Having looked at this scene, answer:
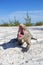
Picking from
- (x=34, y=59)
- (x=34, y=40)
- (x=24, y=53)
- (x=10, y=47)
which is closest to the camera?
(x=34, y=59)

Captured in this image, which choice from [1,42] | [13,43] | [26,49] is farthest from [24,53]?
[1,42]

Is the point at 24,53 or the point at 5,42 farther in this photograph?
the point at 5,42

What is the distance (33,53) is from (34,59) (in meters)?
0.32

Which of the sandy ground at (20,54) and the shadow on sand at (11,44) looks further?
the shadow on sand at (11,44)

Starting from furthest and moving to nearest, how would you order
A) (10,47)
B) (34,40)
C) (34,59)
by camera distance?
1. (34,40)
2. (10,47)
3. (34,59)

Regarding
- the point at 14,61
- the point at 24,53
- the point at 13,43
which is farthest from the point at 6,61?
the point at 13,43

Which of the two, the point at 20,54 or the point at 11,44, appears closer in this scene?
the point at 20,54

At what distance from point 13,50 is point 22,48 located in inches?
9.7

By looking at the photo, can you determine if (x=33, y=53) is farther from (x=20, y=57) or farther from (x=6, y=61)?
(x=6, y=61)

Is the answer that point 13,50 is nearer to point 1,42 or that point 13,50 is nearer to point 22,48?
point 22,48

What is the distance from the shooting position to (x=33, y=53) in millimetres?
5473

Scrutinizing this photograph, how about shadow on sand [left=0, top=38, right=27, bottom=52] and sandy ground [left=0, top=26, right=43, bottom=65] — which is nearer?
sandy ground [left=0, top=26, right=43, bottom=65]

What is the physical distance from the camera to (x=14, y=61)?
5207 millimetres

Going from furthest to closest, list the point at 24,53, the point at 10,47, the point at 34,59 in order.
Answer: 1. the point at 10,47
2. the point at 24,53
3. the point at 34,59
